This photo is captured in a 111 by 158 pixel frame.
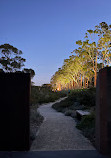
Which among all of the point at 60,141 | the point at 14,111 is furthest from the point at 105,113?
the point at 14,111

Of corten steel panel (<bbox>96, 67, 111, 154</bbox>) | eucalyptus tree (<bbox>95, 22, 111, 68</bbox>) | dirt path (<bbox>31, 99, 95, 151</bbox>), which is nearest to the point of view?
corten steel panel (<bbox>96, 67, 111, 154</bbox>)

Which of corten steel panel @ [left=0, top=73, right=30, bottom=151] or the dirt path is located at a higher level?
corten steel panel @ [left=0, top=73, right=30, bottom=151]

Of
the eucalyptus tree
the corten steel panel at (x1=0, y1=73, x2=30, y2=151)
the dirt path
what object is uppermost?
the eucalyptus tree

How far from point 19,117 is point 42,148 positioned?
1076 mm

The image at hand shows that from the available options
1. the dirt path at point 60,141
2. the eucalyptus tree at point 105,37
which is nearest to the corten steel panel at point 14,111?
the dirt path at point 60,141

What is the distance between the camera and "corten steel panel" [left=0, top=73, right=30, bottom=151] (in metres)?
3.83

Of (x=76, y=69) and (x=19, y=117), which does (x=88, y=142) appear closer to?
(x=19, y=117)

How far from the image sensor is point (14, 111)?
384 cm

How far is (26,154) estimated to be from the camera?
3635mm

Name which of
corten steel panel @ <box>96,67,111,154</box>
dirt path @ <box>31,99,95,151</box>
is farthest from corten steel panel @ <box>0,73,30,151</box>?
corten steel panel @ <box>96,67,111,154</box>

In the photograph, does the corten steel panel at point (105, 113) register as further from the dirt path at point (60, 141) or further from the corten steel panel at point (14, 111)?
the corten steel panel at point (14, 111)

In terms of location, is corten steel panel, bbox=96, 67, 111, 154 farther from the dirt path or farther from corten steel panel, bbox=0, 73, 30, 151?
corten steel panel, bbox=0, 73, 30, 151

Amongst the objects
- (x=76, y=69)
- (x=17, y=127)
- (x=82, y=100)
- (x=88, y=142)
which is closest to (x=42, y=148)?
(x=17, y=127)

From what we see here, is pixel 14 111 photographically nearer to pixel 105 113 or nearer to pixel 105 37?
pixel 105 113
